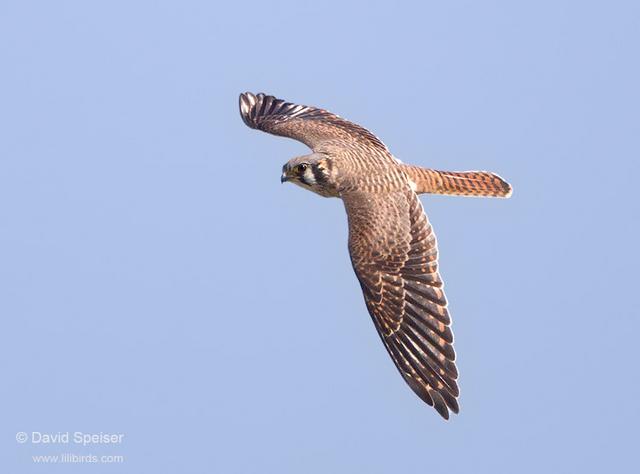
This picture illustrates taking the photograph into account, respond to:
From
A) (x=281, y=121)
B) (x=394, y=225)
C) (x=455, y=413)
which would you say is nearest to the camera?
(x=455, y=413)

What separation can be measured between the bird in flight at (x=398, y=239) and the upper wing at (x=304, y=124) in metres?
0.04

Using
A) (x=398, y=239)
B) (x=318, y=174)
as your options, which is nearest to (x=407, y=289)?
(x=398, y=239)

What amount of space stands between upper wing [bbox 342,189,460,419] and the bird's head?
590mm

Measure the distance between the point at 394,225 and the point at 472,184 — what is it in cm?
190

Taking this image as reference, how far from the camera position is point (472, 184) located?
17031 millimetres

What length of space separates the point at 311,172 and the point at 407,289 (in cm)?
210

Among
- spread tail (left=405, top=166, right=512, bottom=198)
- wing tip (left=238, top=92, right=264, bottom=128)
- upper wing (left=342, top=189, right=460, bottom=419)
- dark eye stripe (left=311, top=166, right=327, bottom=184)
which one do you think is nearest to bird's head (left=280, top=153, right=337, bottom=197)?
dark eye stripe (left=311, top=166, right=327, bottom=184)

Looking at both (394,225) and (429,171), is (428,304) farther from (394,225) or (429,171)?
(429,171)

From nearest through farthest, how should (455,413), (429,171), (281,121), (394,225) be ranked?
(455,413), (394,225), (429,171), (281,121)

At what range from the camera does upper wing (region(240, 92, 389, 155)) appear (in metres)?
17.4

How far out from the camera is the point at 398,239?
50.6 ft

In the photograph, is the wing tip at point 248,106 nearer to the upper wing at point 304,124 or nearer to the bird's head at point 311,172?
the upper wing at point 304,124

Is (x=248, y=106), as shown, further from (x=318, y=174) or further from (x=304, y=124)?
(x=318, y=174)

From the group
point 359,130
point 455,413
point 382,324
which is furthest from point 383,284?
point 359,130
